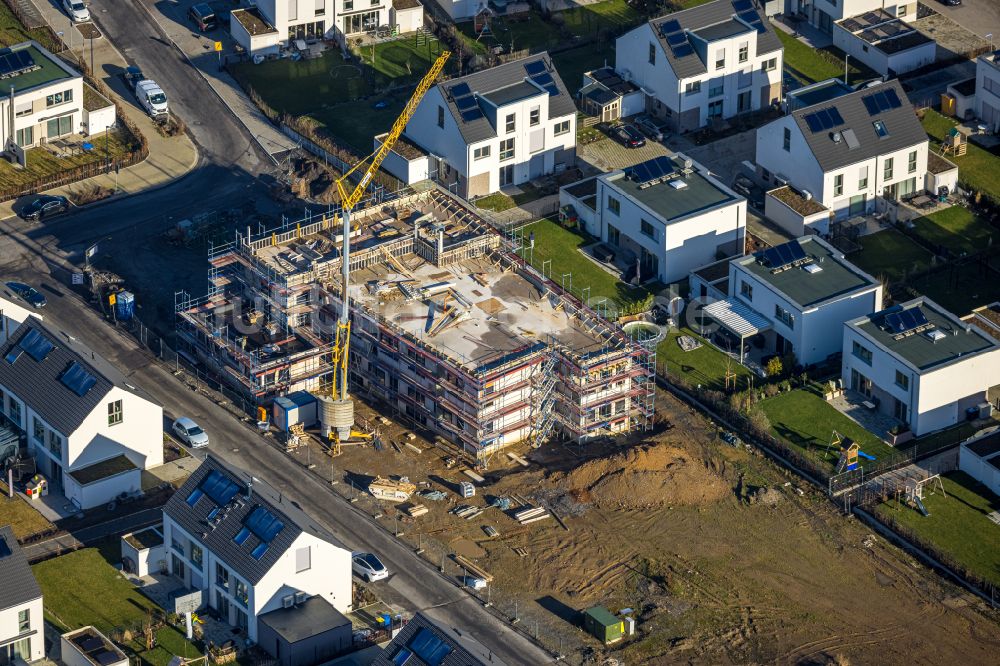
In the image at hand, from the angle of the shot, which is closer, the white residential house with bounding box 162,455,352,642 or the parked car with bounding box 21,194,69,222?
the white residential house with bounding box 162,455,352,642

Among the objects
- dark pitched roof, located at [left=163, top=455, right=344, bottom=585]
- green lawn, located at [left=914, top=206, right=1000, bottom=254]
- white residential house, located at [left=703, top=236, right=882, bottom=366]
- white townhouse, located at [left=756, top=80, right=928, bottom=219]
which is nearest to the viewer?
dark pitched roof, located at [left=163, top=455, right=344, bottom=585]

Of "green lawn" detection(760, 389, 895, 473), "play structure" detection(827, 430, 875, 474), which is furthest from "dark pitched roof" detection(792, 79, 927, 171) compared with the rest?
"play structure" detection(827, 430, 875, 474)

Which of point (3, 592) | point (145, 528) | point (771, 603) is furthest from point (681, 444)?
point (3, 592)

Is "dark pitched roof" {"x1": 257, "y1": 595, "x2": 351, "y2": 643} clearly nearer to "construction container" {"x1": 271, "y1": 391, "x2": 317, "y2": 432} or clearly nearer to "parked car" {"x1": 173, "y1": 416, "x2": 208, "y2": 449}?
"construction container" {"x1": 271, "y1": 391, "x2": 317, "y2": 432}

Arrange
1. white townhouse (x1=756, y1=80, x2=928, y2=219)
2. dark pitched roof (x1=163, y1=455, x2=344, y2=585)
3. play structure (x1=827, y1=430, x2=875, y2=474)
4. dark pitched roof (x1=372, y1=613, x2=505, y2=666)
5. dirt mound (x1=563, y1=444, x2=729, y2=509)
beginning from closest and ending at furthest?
dark pitched roof (x1=372, y1=613, x2=505, y2=666), dark pitched roof (x1=163, y1=455, x2=344, y2=585), dirt mound (x1=563, y1=444, x2=729, y2=509), play structure (x1=827, y1=430, x2=875, y2=474), white townhouse (x1=756, y1=80, x2=928, y2=219)

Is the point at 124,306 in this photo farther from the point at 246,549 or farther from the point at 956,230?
the point at 956,230

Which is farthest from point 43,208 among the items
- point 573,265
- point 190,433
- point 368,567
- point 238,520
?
point 368,567
